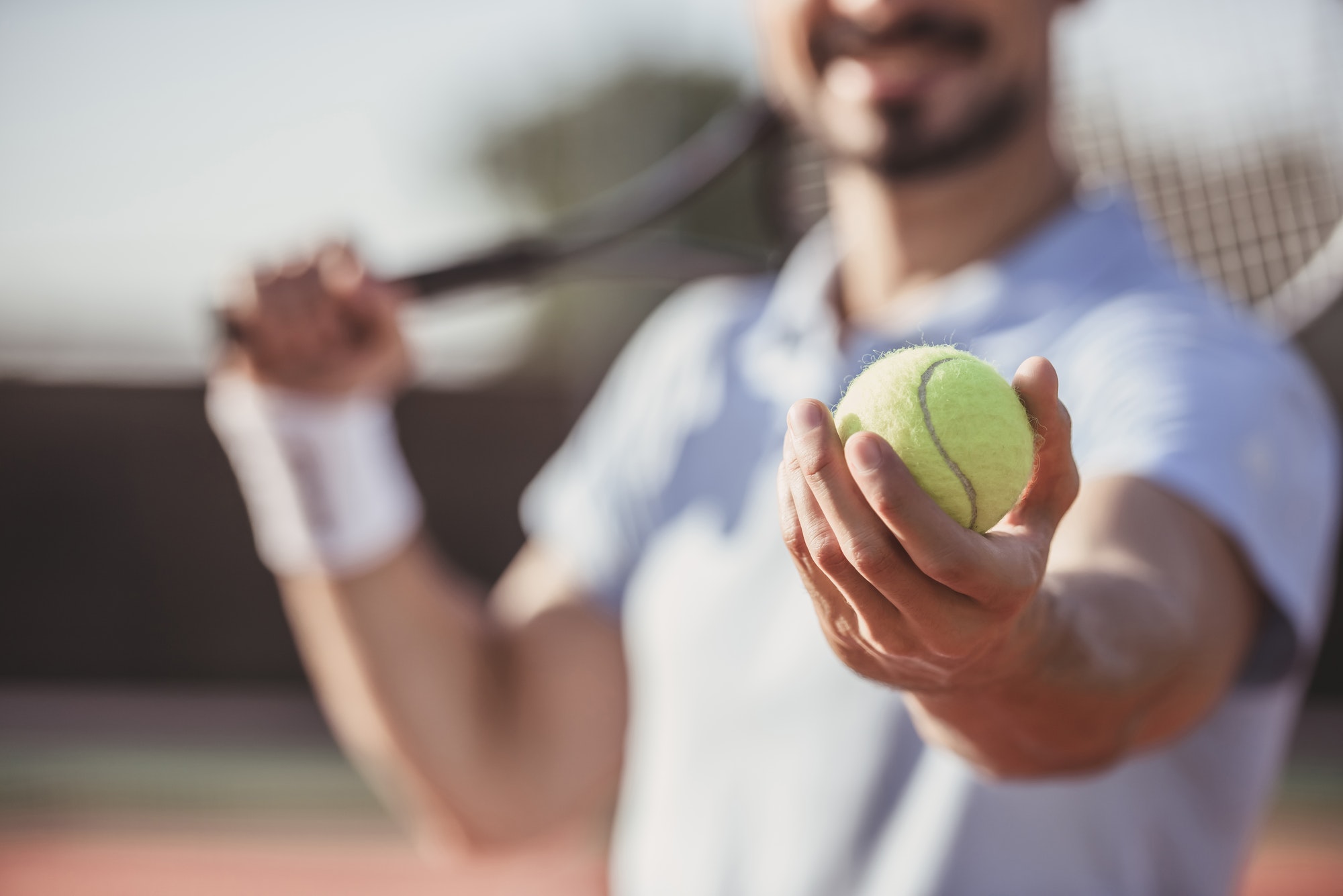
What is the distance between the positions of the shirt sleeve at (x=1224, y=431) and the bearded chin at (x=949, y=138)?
0.25m

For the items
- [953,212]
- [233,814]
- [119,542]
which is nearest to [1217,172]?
[953,212]

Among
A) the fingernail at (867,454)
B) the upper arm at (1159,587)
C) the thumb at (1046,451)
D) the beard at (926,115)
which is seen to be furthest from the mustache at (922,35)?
the fingernail at (867,454)

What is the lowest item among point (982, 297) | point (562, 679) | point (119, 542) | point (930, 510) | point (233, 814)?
point (233, 814)

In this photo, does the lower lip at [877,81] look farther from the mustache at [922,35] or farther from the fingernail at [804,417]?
the fingernail at [804,417]

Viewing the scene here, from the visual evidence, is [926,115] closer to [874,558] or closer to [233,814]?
[874,558]

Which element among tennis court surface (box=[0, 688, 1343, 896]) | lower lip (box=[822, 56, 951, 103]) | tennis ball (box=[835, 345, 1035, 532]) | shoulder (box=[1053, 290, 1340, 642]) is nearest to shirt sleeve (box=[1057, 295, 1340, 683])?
shoulder (box=[1053, 290, 1340, 642])

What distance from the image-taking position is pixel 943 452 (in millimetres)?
689

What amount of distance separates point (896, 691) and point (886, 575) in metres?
0.38

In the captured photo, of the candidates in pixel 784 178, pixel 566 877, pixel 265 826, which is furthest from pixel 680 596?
pixel 265 826

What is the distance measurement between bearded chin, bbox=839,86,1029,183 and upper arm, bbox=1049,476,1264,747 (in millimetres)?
452

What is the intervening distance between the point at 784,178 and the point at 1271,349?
1.02 metres

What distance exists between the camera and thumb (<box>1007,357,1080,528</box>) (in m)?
0.61

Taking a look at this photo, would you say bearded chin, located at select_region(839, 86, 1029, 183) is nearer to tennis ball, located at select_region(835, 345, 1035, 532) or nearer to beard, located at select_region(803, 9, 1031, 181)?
beard, located at select_region(803, 9, 1031, 181)

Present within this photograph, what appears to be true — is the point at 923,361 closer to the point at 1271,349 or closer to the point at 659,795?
the point at 1271,349
